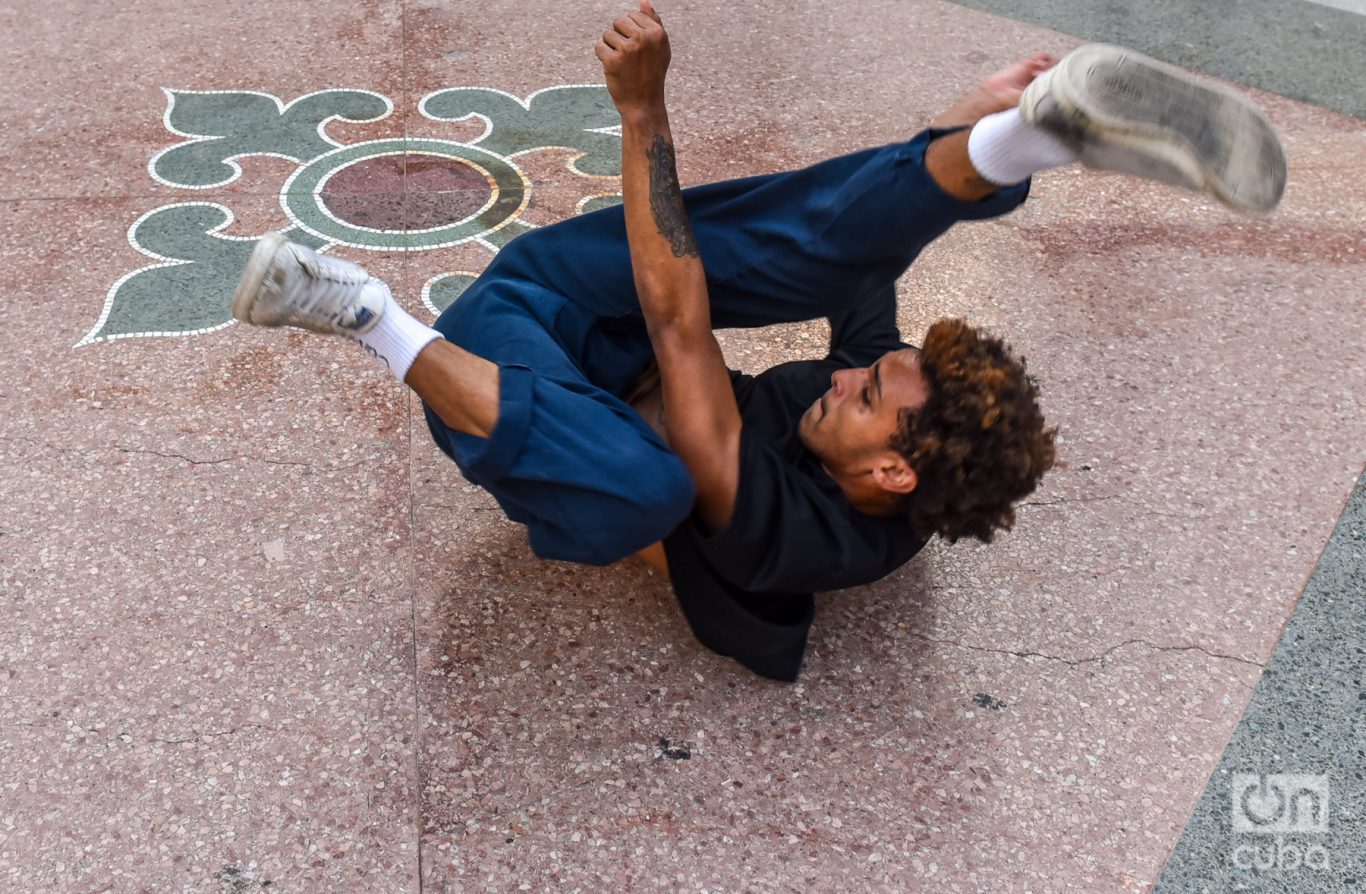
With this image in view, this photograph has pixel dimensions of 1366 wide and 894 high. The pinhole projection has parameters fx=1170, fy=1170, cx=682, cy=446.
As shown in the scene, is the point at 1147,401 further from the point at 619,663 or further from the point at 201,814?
the point at 201,814

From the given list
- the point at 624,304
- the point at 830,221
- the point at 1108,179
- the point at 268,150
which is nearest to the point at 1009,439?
the point at 830,221

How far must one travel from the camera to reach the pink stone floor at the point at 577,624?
6.00 feet

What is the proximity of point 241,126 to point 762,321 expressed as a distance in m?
2.23

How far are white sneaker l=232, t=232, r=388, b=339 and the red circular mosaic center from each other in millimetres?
1402

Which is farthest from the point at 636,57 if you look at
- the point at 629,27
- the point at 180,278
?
the point at 180,278

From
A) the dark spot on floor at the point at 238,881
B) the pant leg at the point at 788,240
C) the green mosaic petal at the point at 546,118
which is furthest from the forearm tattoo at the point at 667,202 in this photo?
the green mosaic petal at the point at 546,118

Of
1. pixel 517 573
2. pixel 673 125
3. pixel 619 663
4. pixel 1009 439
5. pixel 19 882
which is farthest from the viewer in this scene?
pixel 673 125

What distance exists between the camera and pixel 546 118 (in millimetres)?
3758

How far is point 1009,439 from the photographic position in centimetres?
183

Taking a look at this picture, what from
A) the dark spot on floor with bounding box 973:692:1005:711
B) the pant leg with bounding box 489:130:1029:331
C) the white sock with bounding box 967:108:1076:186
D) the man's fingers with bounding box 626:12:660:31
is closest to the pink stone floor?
the dark spot on floor with bounding box 973:692:1005:711

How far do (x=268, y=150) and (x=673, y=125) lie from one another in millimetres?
1249

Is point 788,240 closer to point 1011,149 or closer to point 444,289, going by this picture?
point 1011,149

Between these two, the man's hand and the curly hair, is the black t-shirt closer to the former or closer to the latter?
the curly hair

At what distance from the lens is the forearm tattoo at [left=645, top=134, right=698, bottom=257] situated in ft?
6.42
